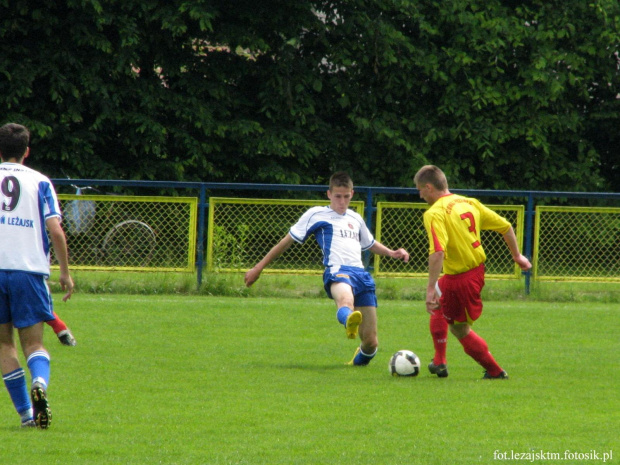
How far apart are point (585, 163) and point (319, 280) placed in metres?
8.20

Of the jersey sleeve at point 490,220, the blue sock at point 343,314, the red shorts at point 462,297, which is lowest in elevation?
the blue sock at point 343,314

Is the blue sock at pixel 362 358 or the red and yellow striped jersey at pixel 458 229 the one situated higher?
the red and yellow striped jersey at pixel 458 229

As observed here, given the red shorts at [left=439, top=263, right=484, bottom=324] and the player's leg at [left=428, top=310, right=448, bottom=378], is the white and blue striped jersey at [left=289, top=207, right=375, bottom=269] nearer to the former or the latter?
the player's leg at [left=428, top=310, right=448, bottom=378]

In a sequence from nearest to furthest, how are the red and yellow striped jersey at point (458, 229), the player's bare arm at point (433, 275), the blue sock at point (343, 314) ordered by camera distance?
the player's bare arm at point (433, 275) < the red and yellow striped jersey at point (458, 229) < the blue sock at point (343, 314)

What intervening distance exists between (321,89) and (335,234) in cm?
1131

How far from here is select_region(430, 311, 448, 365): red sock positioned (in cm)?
747

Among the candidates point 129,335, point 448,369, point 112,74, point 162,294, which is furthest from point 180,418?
point 112,74

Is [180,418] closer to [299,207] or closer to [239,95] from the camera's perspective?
[299,207]

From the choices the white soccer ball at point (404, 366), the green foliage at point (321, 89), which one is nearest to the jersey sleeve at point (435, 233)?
the white soccer ball at point (404, 366)

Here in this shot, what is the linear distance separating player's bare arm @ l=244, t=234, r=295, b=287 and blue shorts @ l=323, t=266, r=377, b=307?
0.41 metres

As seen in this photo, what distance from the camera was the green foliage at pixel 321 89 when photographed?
17.9 m

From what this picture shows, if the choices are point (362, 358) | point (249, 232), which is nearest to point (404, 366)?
point (362, 358)

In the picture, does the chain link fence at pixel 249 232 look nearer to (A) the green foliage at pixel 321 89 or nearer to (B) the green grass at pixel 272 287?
(B) the green grass at pixel 272 287

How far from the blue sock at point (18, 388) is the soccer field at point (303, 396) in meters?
0.13
